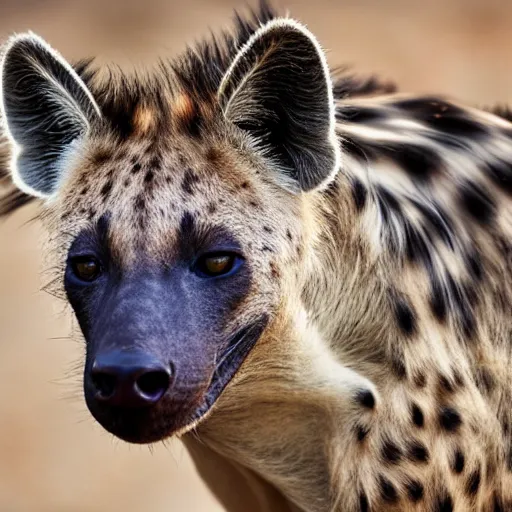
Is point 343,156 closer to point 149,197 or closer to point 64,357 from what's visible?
point 149,197

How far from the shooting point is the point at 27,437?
6500mm

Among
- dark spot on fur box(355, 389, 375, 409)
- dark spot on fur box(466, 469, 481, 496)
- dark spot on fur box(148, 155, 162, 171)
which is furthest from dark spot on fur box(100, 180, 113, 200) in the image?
dark spot on fur box(466, 469, 481, 496)

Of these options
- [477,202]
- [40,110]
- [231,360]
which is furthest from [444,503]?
[40,110]

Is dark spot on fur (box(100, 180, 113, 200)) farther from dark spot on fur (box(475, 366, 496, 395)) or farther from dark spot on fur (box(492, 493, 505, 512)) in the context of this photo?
dark spot on fur (box(492, 493, 505, 512))

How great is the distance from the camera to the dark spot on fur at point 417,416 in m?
3.20

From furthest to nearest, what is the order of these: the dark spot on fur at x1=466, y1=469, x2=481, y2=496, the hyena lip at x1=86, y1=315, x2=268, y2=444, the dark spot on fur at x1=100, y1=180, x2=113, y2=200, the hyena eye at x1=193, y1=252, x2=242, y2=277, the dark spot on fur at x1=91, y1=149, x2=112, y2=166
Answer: the dark spot on fur at x1=466, y1=469, x2=481, y2=496
the dark spot on fur at x1=91, y1=149, x2=112, y2=166
the dark spot on fur at x1=100, y1=180, x2=113, y2=200
the hyena eye at x1=193, y1=252, x2=242, y2=277
the hyena lip at x1=86, y1=315, x2=268, y2=444

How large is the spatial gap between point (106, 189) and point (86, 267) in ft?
0.65

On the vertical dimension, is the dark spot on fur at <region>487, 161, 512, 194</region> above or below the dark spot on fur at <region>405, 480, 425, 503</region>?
above

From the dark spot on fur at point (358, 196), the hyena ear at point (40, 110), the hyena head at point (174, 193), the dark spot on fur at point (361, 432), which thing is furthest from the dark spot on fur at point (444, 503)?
the hyena ear at point (40, 110)

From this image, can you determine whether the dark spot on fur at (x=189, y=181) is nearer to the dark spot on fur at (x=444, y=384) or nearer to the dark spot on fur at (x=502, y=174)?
the dark spot on fur at (x=444, y=384)

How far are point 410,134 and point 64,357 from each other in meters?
3.65

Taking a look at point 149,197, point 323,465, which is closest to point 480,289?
point 323,465

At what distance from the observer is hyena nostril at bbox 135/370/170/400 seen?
270 cm

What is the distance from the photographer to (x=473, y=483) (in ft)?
10.7
